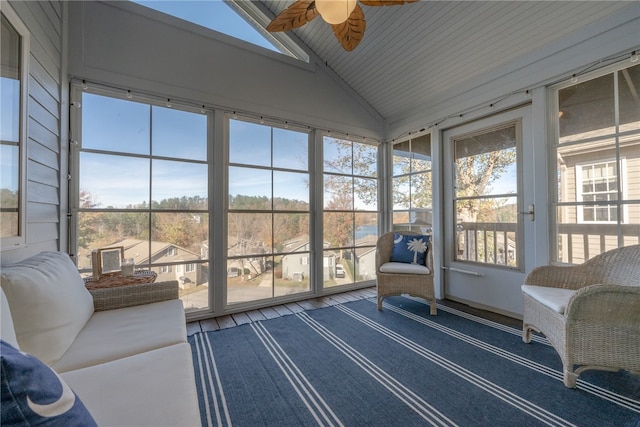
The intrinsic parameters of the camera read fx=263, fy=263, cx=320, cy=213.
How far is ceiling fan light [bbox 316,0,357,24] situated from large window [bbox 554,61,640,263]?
2.16 meters

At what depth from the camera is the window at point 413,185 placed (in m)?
3.57

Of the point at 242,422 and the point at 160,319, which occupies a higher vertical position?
the point at 160,319

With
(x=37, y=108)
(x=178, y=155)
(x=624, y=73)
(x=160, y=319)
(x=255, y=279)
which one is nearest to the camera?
(x=160, y=319)

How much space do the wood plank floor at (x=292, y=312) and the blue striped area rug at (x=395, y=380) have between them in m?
0.18

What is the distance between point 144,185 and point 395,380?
269 cm

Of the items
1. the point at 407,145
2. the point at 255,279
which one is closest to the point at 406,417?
the point at 255,279

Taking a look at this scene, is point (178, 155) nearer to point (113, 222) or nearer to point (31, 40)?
point (113, 222)

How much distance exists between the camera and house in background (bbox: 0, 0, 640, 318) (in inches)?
77.5

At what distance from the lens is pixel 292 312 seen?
9.50 feet

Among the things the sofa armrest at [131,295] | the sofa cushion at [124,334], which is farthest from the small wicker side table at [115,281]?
the sofa cushion at [124,334]

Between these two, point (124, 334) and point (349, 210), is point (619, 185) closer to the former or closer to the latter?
point (349, 210)

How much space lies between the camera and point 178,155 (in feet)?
8.80

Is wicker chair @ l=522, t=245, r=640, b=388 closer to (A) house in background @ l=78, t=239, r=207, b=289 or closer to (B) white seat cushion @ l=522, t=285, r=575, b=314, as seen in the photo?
(B) white seat cushion @ l=522, t=285, r=575, b=314

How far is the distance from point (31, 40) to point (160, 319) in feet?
6.21
